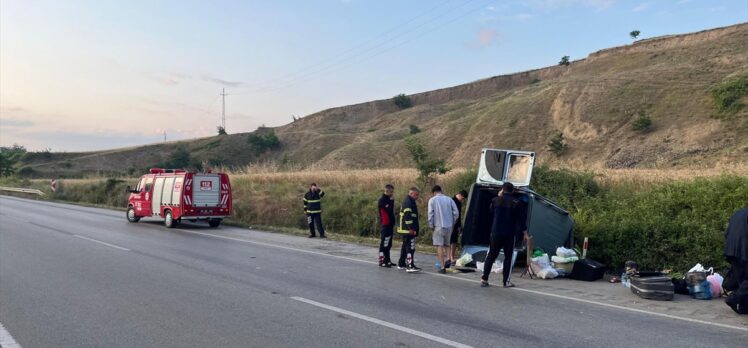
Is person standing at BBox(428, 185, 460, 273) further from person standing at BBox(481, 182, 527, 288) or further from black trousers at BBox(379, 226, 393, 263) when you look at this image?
person standing at BBox(481, 182, 527, 288)

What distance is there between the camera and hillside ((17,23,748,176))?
1587 inches

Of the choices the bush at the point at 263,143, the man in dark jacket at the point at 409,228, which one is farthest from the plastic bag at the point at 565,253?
the bush at the point at 263,143

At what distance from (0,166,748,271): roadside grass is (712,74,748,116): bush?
86.3 feet

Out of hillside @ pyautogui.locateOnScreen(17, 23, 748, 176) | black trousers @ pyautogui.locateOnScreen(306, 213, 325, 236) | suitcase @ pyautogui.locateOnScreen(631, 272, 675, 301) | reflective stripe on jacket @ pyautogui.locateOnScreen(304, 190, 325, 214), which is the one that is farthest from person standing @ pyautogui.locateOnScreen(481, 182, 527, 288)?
hillside @ pyautogui.locateOnScreen(17, 23, 748, 176)

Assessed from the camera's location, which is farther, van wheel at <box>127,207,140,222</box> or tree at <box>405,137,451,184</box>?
van wheel at <box>127,207,140,222</box>

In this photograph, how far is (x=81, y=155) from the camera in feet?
328

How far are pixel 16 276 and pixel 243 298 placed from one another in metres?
4.54

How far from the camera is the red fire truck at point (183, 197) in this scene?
20188 mm

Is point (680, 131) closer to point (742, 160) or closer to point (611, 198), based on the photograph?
point (742, 160)

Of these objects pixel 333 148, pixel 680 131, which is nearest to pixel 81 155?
pixel 333 148

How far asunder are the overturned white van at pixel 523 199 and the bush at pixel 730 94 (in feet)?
121

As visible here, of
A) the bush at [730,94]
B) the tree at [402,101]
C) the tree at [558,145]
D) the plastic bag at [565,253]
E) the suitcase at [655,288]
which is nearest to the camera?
the suitcase at [655,288]

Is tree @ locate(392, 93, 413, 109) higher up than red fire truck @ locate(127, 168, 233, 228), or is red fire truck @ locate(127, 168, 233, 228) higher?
tree @ locate(392, 93, 413, 109)

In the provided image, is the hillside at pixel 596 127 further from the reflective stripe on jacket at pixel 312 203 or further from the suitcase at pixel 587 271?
the suitcase at pixel 587 271
